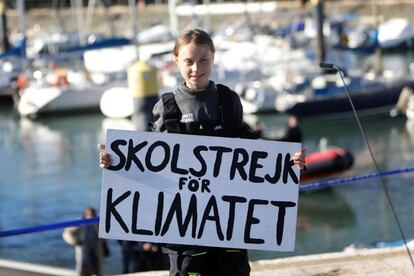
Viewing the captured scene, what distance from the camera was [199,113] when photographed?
431cm

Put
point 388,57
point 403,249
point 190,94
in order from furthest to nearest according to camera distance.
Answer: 1. point 388,57
2. point 403,249
3. point 190,94

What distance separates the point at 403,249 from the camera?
6750 millimetres

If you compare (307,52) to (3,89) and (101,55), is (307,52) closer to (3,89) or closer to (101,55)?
(101,55)

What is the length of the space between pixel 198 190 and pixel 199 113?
356 mm

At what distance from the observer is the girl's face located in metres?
4.25

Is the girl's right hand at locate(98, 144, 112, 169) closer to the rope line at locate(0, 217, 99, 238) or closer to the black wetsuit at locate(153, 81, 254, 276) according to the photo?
the black wetsuit at locate(153, 81, 254, 276)

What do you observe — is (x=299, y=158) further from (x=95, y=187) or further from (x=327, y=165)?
(x=95, y=187)

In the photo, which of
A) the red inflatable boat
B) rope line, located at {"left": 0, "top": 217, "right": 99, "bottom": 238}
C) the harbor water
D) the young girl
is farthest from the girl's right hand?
the red inflatable boat

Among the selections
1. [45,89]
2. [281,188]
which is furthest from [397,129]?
[281,188]

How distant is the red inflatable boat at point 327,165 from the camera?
2103cm

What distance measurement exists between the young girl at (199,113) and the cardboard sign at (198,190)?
3.2 inches

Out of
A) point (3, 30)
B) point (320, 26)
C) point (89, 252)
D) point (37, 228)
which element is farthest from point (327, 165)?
point (3, 30)

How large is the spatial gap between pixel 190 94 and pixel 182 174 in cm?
37

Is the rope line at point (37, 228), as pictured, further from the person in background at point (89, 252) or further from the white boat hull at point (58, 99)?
the white boat hull at point (58, 99)
